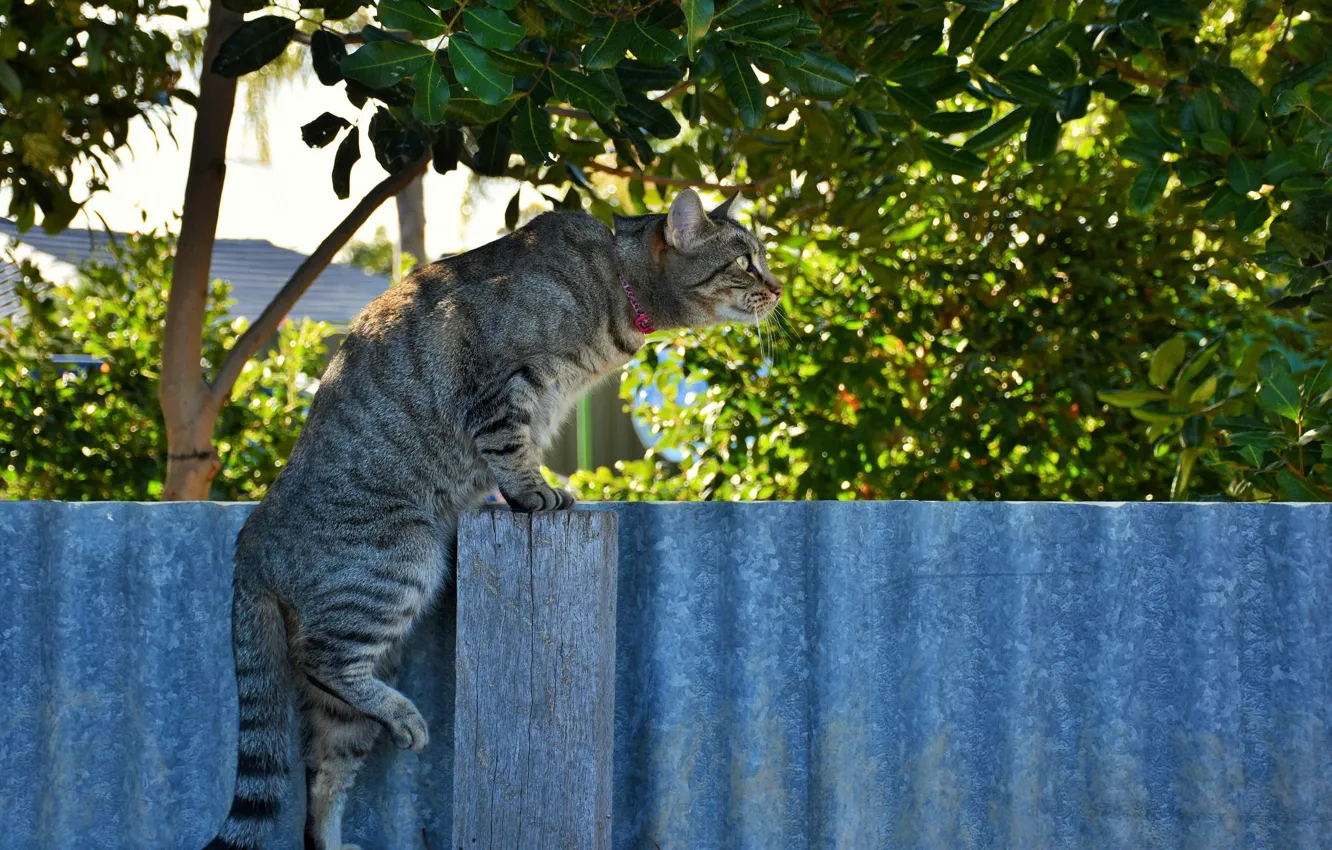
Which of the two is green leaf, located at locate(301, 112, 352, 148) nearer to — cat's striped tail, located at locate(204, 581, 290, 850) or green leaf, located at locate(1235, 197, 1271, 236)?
cat's striped tail, located at locate(204, 581, 290, 850)

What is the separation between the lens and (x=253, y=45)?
3.08 metres

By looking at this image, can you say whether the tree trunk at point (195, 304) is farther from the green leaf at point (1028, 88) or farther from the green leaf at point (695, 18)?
the green leaf at point (1028, 88)

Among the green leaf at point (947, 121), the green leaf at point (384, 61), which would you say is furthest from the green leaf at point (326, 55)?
the green leaf at point (947, 121)

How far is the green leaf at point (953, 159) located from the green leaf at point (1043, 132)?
151 mm

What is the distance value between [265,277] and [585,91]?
566 inches

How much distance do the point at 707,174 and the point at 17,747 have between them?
11.4 ft

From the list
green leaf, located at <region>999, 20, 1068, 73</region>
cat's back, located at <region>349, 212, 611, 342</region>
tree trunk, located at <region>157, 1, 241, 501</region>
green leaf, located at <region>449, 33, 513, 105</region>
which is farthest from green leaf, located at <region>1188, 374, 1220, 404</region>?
tree trunk, located at <region>157, 1, 241, 501</region>

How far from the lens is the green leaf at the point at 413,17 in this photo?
2.17 meters

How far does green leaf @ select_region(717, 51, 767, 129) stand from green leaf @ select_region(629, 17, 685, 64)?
14 centimetres

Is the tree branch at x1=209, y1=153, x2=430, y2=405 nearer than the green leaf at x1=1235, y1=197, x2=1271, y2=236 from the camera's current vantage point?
No

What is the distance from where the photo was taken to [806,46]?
284 cm

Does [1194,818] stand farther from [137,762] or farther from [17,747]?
[17,747]

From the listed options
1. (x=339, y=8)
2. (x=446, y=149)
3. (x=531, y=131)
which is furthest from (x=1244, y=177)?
(x=339, y=8)

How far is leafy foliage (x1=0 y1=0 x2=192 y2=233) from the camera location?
3418 mm
